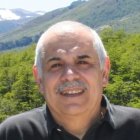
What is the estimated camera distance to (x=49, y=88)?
3.61 meters

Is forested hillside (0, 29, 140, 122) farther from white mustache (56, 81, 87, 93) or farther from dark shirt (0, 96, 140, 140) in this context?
white mustache (56, 81, 87, 93)

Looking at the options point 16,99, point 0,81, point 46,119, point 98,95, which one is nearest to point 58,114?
point 46,119

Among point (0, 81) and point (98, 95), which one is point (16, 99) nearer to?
point (0, 81)

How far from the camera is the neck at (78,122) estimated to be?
371 cm

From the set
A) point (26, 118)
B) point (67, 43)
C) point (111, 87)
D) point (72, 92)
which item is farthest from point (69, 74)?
point (111, 87)

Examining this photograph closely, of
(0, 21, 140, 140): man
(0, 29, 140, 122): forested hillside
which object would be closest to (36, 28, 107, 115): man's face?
(0, 21, 140, 140): man

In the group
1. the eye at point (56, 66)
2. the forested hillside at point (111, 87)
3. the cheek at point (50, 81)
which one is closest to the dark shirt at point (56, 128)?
the cheek at point (50, 81)

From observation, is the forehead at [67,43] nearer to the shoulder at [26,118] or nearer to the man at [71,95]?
the man at [71,95]

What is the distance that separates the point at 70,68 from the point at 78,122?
446 millimetres

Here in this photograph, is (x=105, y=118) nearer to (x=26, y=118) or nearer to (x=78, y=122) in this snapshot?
(x=78, y=122)

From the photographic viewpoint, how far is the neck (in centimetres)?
371

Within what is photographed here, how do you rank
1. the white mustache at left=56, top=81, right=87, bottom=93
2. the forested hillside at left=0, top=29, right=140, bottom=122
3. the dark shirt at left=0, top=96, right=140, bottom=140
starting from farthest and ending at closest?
the forested hillside at left=0, top=29, right=140, bottom=122
the dark shirt at left=0, top=96, right=140, bottom=140
the white mustache at left=56, top=81, right=87, bottom=93

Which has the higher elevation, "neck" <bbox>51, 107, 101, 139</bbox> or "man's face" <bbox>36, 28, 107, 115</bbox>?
"man's face" <bbox>36, 28, 107, 115</bbox>

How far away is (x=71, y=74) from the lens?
3521 millimetres
